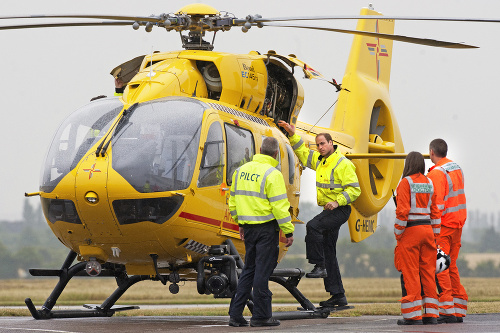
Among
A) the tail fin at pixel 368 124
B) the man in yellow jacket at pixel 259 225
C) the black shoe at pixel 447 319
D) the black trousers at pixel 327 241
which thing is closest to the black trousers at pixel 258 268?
the man in yellow jacket at pixel 259 225

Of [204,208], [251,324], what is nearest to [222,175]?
[204,208]

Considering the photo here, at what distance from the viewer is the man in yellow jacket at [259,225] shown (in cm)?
899

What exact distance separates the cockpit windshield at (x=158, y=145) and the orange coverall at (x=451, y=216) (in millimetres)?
2906

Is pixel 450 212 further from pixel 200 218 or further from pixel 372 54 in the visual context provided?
pixel 372 54

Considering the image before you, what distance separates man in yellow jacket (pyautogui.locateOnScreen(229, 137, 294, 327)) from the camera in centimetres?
899

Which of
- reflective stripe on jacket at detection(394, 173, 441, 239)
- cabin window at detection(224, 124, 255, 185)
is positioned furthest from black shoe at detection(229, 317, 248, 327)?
reflective stripe on jacket at detection(394, 173, 441, 239)

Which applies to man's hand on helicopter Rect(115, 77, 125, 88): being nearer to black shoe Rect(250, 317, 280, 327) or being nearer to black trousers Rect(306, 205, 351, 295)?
black trousers Rect(306, 205, 351, 295)

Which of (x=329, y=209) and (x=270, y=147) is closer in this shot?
(x=270, y=147)

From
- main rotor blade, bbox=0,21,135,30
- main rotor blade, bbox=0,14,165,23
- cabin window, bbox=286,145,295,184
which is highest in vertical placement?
main rotor blade, bbox=0,14,165,23

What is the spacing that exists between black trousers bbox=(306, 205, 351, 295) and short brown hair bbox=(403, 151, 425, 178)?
186cm

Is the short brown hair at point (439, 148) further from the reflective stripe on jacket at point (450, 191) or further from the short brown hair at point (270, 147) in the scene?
the short brown hair at point (270, 147)

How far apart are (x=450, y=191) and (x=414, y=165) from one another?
0.94m

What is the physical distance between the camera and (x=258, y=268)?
29.6ft

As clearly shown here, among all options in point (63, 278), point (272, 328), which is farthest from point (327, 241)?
point (63, 278)
